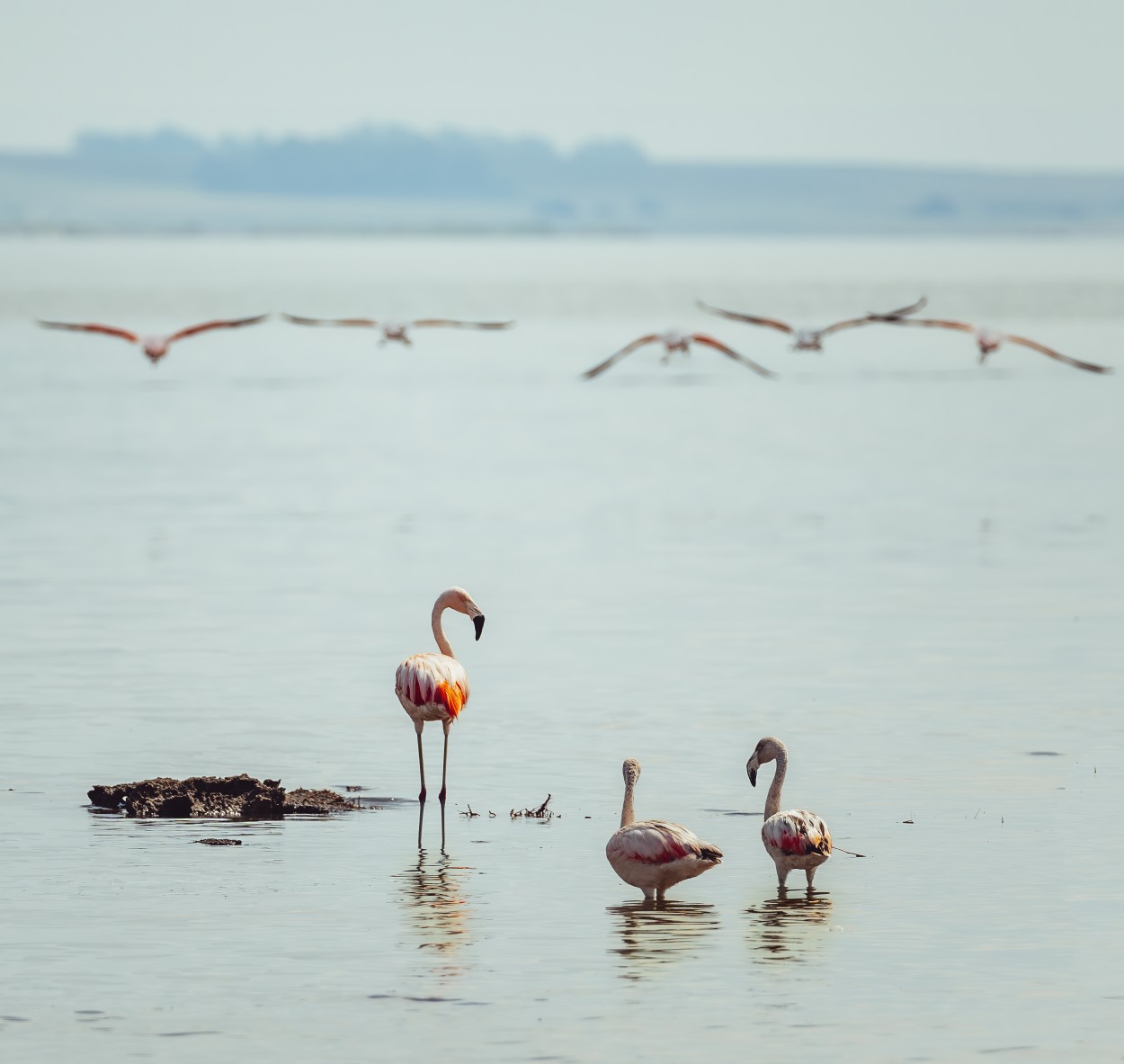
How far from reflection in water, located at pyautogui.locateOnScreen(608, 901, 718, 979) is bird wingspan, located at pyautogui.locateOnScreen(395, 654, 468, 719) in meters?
2.58

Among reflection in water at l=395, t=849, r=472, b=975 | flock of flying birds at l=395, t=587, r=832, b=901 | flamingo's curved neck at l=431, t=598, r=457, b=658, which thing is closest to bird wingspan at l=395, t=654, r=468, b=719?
flamingo's curved neck at l=431, t=598, r=457, b=658

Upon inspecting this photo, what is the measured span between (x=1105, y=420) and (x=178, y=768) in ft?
134

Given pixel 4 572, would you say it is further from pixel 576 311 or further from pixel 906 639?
pixel 576 311

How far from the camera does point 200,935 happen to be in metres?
13.0

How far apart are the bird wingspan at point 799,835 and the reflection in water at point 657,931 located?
51cm

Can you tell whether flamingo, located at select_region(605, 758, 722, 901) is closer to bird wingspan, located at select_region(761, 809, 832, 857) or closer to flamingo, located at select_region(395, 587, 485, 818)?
bird wingspan, located at select_region(761, 809, 832, 857)

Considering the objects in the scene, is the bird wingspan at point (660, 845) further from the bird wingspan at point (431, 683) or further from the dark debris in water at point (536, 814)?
the bird wingspan at point (431, 683)

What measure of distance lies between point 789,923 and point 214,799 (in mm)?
4064

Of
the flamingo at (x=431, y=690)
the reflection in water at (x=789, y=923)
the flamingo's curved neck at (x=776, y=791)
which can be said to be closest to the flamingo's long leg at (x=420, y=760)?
the flamingo at (x=431, y=690)

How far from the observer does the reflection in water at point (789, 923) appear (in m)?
12.9

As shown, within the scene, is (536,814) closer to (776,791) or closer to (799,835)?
(776,791)

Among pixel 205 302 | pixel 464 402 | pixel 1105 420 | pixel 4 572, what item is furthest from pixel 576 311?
pixel 4 572

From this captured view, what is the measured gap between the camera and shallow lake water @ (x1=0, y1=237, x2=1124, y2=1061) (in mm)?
11969

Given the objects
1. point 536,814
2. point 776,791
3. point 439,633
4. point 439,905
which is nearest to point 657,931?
point 439,905
